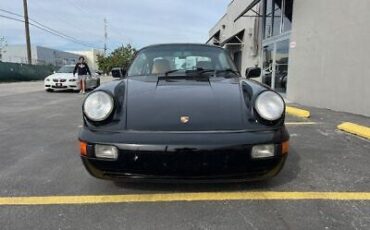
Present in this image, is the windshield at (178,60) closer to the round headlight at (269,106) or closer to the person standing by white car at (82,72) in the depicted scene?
the round headlight at (269,106)

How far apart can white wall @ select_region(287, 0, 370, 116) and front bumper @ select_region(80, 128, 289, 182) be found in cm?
599

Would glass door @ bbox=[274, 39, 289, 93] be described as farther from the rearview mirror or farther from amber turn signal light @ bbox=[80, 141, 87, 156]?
amber turn signal light @ bbox=[80, 141, 87, 156]

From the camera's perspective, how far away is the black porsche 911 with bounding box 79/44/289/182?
9.29 ft

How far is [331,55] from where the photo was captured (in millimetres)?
9641

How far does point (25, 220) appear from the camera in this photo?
110 inches

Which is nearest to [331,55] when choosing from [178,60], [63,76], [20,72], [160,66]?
[178,60]

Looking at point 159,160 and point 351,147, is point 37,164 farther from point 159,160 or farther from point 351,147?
point 351,147

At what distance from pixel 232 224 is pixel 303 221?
0.51 metres

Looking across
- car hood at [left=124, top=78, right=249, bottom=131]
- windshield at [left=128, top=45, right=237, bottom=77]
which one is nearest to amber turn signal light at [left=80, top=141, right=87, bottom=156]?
car hood at [left=124, top=78, right=249, bottom=131]

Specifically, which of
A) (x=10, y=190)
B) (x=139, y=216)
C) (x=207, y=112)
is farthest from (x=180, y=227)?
(x=10, y=190)

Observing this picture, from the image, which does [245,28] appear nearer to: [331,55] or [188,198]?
[331,55]

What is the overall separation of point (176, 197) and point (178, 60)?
1946 millimetres

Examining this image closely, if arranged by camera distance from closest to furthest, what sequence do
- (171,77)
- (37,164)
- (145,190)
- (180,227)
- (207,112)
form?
(180,227) < (207,112) < (145,190) < (171,77) < (37,164)

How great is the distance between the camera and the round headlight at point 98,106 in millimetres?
3084
